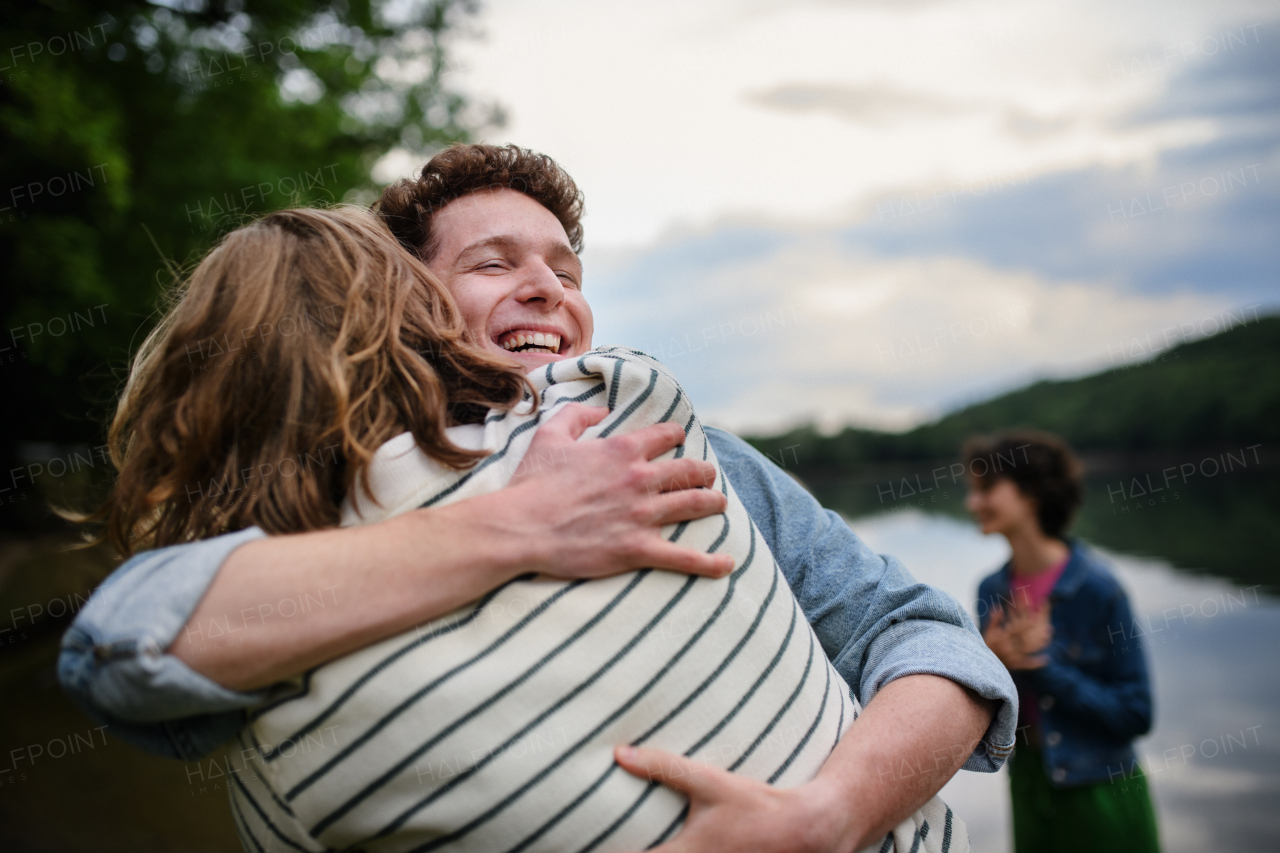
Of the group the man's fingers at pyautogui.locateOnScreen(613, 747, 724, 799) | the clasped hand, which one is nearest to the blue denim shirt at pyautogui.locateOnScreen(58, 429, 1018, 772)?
the man's fingers at pyautogui.locateOnScreen(613, 747, 724, 799)

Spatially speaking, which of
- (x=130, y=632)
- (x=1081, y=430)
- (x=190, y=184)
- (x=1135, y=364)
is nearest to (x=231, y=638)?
(x=130, y=632)

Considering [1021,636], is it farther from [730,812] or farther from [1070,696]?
[730,812]

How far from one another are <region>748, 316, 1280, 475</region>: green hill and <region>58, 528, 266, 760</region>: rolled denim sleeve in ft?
105

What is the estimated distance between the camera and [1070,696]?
11.5 ft

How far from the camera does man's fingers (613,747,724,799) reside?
1.13 m

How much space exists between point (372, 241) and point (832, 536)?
1.10 metres

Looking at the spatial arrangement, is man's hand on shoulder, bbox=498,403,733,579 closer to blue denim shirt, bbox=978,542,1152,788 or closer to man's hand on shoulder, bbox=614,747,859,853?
man's hand on shoulder, bbox=614,747,859,853

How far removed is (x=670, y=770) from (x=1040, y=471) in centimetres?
387

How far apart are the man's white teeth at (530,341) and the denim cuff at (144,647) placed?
0.97 meters

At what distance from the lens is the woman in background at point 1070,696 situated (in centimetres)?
343

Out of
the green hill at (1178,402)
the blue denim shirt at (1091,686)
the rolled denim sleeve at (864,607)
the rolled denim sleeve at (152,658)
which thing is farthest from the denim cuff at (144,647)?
A: the green hill at (1178,402)

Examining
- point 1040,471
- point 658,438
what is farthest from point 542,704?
point 1040,471

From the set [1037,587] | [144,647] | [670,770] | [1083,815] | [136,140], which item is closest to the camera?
[144,647]

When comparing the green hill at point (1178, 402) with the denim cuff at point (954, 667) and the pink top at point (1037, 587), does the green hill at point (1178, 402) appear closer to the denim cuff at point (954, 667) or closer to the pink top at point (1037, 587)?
the pink top at point (1037, 587)
